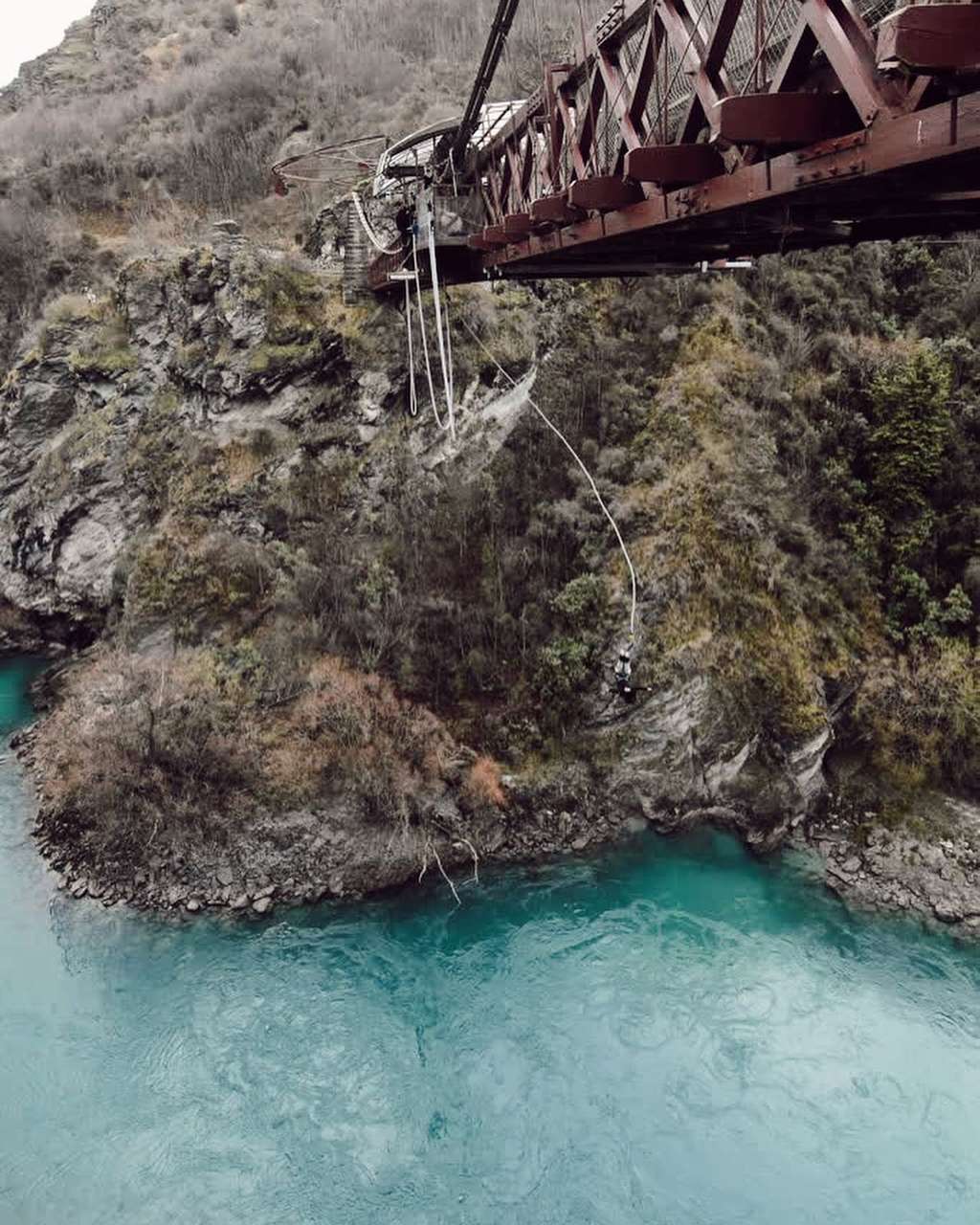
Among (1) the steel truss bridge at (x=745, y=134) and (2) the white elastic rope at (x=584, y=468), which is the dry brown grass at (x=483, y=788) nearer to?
(2) the white elastic rope at (x=584, y=468)

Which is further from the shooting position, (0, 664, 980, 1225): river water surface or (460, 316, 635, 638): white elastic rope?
(460, 316, 635, 638): white elastic rope

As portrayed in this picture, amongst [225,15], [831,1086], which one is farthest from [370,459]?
[225,15]

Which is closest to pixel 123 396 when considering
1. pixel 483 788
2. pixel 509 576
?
pixel 509 576

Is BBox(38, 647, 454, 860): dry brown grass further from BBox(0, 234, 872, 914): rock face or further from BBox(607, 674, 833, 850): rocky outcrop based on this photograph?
BBox(607, 674, 833, 850): rocky outcrop

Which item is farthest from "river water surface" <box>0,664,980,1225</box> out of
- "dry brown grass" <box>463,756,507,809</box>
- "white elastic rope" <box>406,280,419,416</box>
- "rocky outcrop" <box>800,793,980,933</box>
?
"white elastic rope" <box>406,280,419,416</box>

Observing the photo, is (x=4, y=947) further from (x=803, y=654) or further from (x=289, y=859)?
(x=803, y=654)

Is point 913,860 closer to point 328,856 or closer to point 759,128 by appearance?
point 328,856
